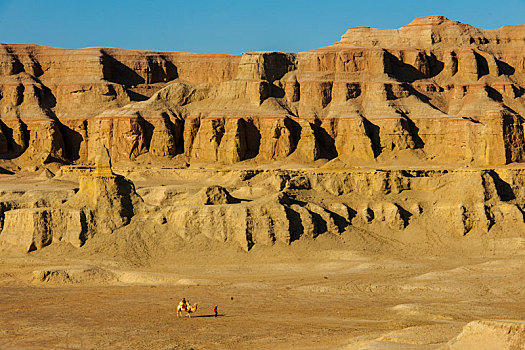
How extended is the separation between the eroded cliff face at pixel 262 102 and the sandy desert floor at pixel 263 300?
44.9 metres

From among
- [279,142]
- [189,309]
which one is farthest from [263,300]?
[279,142]

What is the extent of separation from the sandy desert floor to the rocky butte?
44.2 inches

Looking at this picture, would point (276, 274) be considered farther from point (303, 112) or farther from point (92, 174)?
point (303, 112)

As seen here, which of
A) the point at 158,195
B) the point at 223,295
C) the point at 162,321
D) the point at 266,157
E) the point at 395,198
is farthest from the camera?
the point at 266,157

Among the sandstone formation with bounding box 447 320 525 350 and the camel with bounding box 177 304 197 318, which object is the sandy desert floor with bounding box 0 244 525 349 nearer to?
the camel with bounding box 177 304 197 318

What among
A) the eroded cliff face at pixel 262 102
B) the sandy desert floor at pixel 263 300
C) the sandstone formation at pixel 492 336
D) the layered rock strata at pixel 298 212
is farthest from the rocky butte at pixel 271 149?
the sandstone formation at pixel 492 336

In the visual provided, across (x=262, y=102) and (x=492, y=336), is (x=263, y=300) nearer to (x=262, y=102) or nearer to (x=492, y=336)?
(x=492, y=336)

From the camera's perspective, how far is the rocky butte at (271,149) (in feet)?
151

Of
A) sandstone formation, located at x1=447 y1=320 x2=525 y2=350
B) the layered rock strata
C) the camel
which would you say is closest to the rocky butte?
the layered rock strata

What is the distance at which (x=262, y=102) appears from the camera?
319ft

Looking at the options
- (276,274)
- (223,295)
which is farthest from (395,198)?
(223,295)

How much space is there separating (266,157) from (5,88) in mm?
32204

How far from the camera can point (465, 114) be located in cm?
9675

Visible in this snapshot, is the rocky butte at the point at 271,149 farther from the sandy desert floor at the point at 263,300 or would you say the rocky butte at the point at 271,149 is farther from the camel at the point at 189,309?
the camel at the point at 189,309
